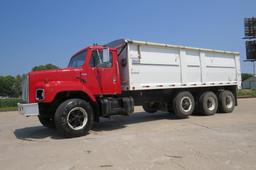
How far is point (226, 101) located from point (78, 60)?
7536mm

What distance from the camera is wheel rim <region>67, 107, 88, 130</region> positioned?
7480 millimetres

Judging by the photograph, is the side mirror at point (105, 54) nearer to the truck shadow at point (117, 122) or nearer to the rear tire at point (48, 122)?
the truck shadow at point (117, 122)

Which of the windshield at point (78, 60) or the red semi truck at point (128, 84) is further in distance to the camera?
the windshield at point (78, 60)

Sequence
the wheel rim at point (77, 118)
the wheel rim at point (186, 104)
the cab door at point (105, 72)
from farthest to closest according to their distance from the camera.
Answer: the wheel rim at point (186, 104), the cab door at point (105, 72), the wheel rim at point (77, 118)

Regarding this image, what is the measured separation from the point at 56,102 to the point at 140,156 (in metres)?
3.69

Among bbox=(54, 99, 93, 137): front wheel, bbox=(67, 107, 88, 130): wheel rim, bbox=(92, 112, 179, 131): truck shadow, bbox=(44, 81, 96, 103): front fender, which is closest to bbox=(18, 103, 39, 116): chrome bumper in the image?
bbox=(44, 81, 96, 103): front fender

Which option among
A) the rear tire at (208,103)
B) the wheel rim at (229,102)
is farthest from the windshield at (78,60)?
the wheel rim at (229,102)

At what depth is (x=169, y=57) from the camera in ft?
33.7

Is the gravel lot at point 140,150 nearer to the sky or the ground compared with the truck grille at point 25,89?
nearer to the ground

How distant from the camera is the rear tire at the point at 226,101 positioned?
39.8 ft

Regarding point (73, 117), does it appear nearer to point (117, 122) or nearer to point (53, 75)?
point (53, 75)

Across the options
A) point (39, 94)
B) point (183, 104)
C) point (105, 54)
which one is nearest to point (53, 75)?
point (39, 94)

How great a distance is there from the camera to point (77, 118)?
7590 mm

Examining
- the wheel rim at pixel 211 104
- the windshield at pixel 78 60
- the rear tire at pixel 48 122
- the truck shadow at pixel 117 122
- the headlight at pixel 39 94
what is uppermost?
the windshield at pixel 78 60
